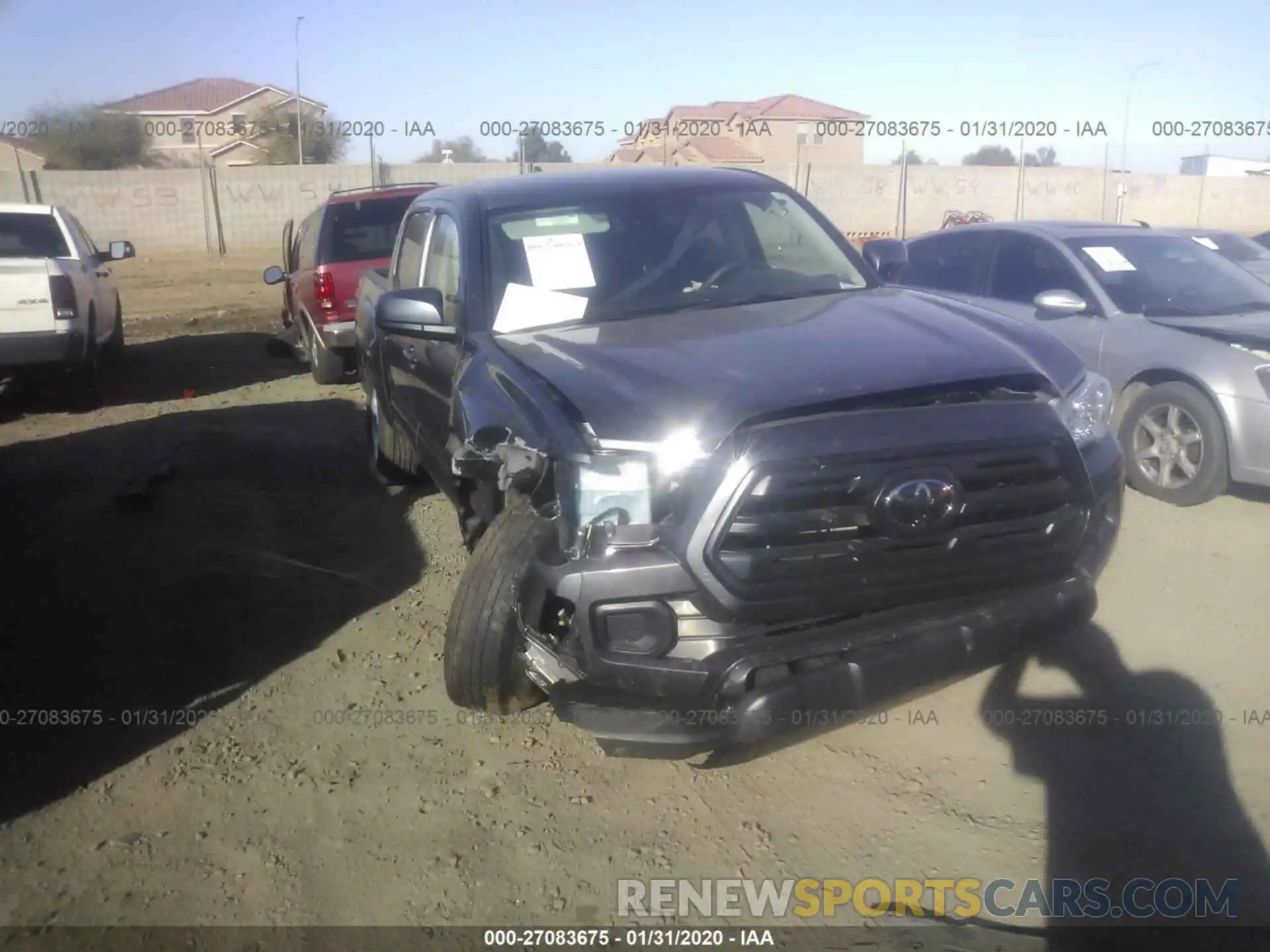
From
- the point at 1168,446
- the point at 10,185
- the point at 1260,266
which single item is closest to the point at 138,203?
the point at 10,185

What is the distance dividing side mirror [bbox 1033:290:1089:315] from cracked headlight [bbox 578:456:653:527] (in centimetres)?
408

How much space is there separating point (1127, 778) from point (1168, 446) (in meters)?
3.24

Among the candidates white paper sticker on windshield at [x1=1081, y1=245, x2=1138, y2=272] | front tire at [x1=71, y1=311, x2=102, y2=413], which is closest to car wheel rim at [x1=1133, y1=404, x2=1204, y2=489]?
white paper sticker on windshield at [x1=1081, y1=245, x2=1138, y2=272]

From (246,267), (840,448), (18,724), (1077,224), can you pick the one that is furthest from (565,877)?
(246,267)

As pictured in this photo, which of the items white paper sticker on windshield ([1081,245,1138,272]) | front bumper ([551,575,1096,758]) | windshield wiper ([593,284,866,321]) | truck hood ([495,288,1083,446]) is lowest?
front bumper ([551,575,1096,758])

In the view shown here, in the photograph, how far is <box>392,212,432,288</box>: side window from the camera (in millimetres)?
5355

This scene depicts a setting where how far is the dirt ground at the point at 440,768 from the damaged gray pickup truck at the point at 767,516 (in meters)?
0.41

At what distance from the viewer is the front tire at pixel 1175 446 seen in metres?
5.79

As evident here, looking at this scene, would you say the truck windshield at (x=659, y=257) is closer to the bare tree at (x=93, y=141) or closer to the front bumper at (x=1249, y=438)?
the front bumper at (x=1249, y=438)

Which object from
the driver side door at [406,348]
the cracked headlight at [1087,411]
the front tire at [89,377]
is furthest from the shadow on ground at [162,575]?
the cracked headlight at [1087,411]

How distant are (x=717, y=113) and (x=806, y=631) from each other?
4658cm

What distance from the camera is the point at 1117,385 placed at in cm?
633

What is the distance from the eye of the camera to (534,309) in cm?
408

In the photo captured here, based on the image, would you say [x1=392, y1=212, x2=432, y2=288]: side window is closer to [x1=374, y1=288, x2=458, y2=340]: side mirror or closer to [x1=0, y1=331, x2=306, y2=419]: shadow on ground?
[x1=374, y1=288, x2=458, y2=340]: side mirror
